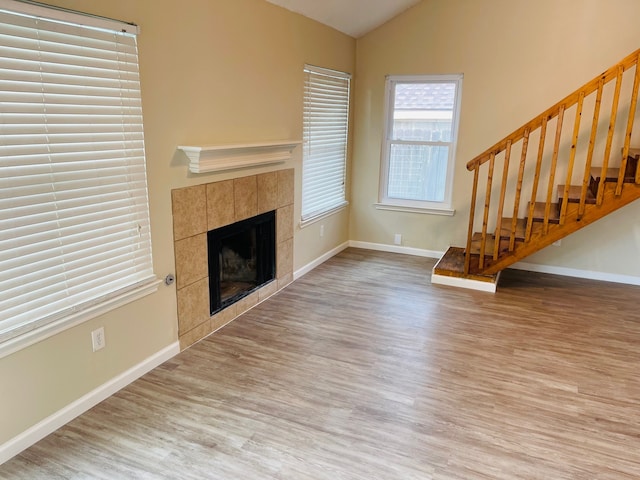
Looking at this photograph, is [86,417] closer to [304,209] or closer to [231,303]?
[231,303]

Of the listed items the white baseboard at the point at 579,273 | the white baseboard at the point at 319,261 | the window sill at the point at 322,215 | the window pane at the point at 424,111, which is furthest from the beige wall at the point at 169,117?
the white baseboard at the point at 579,273

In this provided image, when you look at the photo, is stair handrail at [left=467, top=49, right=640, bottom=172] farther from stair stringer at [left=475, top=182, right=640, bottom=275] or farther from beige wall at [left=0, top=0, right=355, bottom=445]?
beige wall at [left=0, top=0, right=355, bottom=445]

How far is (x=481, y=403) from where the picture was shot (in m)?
2.53

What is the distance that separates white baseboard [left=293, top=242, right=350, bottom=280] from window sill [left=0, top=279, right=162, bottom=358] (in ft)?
6.18

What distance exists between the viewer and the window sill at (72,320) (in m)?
2.01

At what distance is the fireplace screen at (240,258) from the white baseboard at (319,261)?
498 millimetres

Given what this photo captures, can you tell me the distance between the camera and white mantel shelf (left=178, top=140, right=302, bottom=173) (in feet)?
9.23

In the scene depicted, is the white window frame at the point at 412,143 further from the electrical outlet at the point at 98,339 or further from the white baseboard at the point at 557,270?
the electrical outlet at the point at 98,339

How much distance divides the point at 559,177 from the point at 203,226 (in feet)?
11.3

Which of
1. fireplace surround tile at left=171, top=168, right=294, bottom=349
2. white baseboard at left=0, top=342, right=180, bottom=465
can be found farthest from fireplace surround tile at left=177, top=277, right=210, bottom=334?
white baseboard at left=0, top=342, right=180, bottom=465

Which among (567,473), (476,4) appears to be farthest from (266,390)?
(476,4)

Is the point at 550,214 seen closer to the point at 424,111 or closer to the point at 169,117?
the point at 424,111

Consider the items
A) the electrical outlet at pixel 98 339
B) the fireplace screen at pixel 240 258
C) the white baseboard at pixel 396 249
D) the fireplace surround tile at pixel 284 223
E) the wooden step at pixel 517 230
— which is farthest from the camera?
the white baseboard at pixel 396 249

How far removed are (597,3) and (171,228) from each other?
13.6ft
